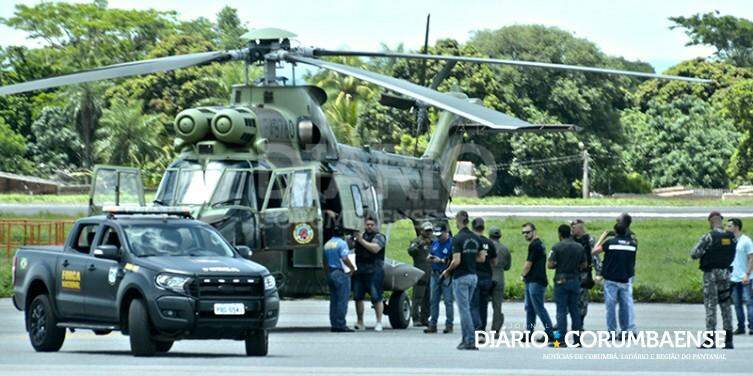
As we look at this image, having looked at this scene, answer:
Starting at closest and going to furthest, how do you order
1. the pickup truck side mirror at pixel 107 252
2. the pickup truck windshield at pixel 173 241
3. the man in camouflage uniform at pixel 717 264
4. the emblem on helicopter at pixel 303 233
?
the pickup truck side mirror at pixel 107 252 < the pickup truck windshield at pixel 173 241 < the man in camouflage uniform at pixel 717 264 < the emblem on helicopter at pixel 303 233

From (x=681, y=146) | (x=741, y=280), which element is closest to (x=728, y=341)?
(x=741, y=280)

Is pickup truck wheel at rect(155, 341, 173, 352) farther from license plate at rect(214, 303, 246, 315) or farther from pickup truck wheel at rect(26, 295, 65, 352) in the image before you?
license plate at rect(214, 303, 246, 315)

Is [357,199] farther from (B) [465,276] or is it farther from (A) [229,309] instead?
(A) [229,309]

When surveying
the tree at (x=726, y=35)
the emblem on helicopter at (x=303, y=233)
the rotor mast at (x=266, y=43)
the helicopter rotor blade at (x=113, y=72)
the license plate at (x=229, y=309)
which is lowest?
the license plate at (x=229, y=309)

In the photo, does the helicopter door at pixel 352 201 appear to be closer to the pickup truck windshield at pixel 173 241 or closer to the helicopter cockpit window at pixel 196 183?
the helicopter cockpit window at pixel 196 183

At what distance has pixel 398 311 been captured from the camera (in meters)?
25.0

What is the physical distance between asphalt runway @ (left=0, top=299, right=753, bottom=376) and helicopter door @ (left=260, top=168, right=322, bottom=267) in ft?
4.35

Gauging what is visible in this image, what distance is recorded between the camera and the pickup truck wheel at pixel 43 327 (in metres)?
19.2

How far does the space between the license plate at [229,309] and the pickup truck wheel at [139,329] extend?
30.7 inches

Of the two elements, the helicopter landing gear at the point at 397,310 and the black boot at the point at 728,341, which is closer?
the black boot at the point at 728,341

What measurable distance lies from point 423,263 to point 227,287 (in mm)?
6901

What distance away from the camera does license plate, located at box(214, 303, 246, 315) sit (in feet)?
59.6

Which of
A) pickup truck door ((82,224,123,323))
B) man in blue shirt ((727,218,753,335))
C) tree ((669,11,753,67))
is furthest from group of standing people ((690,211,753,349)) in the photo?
tree ((669,11,753,67))

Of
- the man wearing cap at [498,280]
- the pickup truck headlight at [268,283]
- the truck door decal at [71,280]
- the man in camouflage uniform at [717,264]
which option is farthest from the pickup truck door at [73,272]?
the man in camouflage uniform at [717,264]
